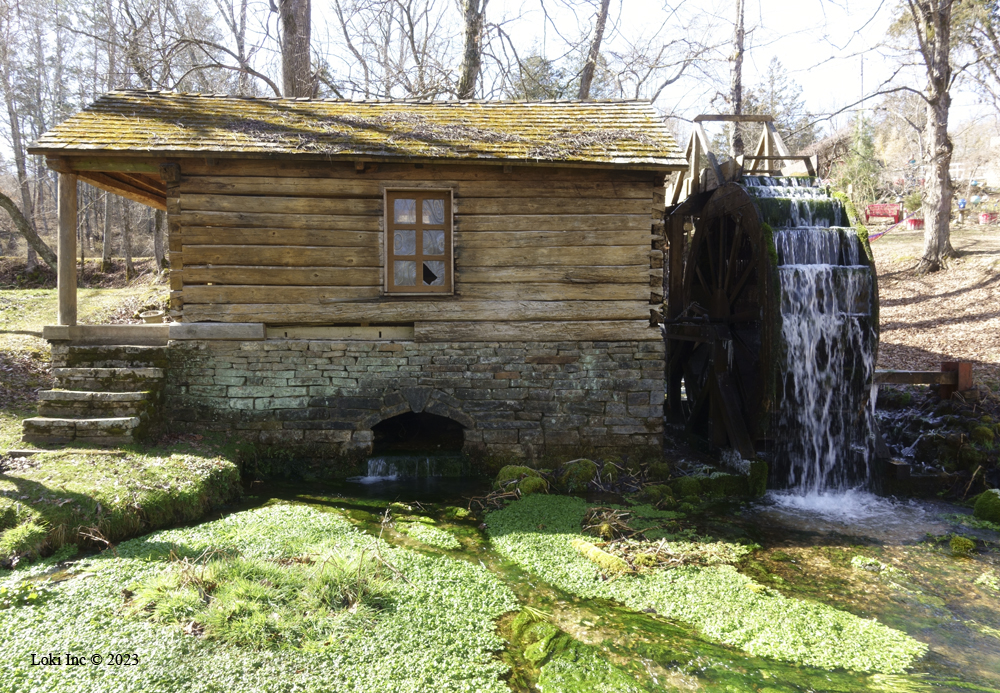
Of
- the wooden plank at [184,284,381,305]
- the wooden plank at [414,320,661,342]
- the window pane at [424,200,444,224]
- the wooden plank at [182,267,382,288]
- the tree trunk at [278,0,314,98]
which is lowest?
the wooden plank at [414,320,661,342]

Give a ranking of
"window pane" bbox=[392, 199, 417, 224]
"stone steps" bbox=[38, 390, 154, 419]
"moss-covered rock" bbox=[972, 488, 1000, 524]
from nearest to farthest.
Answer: "moss-covered rock" bbox=[972, 488, 1000, 524], "stone steps" bbox=[38, 390, 154, 419], "window pane" bbox=[392, 199, 417, 224]

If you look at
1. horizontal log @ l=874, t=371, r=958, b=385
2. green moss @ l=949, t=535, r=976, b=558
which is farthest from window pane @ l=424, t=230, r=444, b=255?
green moss @ l=949, t=535, r=976, b=558

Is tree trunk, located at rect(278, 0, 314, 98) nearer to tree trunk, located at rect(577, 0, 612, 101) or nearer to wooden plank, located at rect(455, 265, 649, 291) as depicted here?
tree trunk, located at rect(577, 0, 612, 101)

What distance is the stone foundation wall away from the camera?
24.0 ft

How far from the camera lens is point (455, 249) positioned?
7.38 m

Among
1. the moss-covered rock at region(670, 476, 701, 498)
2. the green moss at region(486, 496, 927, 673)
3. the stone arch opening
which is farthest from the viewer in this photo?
the stone arch opening

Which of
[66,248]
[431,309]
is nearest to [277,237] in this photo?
[431,309]

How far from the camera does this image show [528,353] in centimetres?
746

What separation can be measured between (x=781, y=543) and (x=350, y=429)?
4784 mm

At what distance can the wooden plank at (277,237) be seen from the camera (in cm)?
723

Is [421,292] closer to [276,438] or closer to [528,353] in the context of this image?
[528,353]

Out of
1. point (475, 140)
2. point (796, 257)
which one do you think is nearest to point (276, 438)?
point (475, 140)

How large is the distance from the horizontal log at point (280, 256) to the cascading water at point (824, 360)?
16.3ft

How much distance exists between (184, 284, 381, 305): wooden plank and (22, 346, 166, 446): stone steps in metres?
0.81
